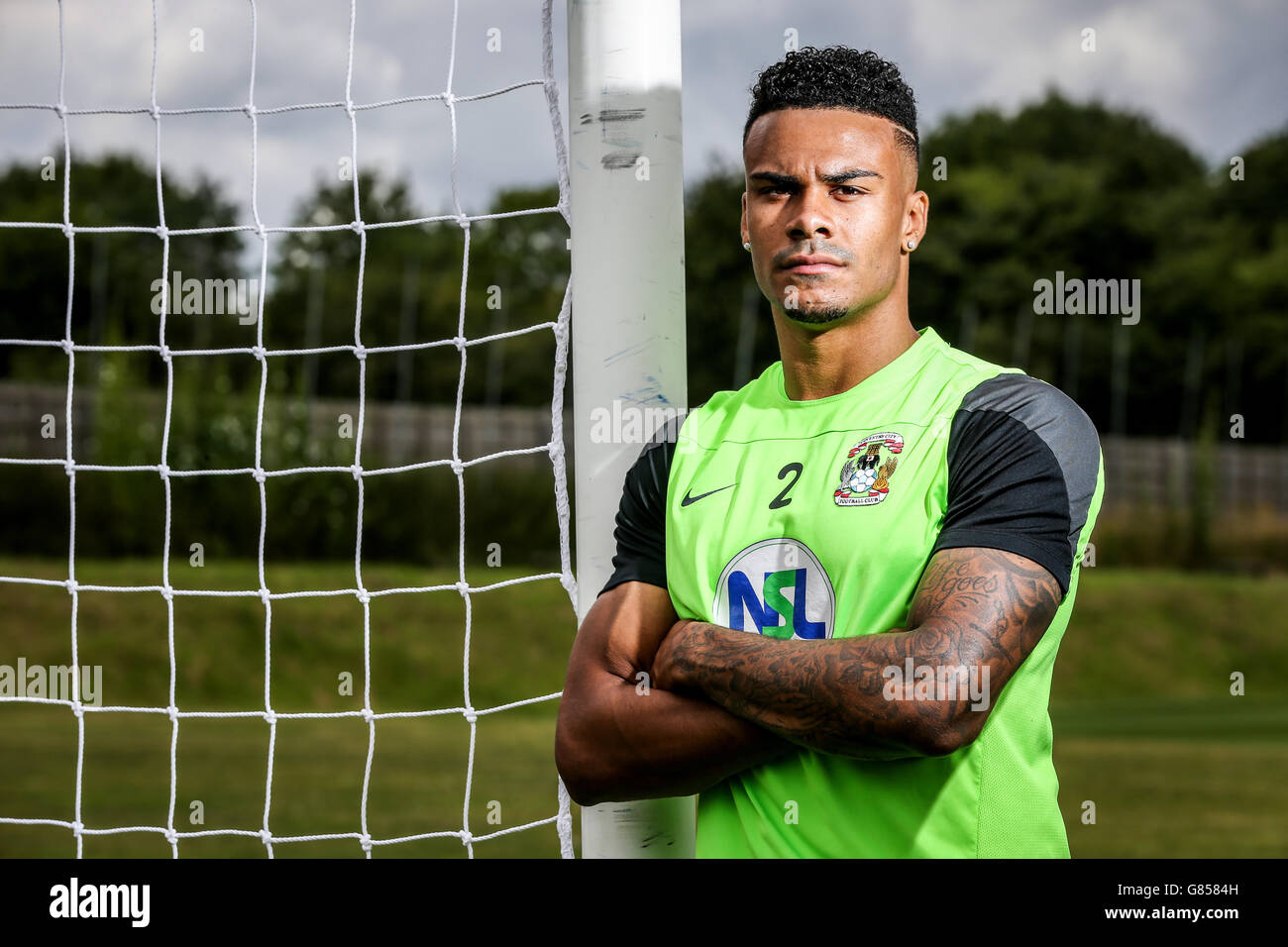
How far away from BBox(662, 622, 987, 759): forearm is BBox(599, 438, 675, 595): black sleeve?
28 centimetres

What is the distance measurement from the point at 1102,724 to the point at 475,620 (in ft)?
28.1

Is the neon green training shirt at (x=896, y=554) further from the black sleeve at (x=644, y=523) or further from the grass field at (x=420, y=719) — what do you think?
the grass field at (x=420, y=719)

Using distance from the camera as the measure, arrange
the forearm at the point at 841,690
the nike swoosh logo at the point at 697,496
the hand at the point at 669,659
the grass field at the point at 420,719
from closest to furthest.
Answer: the forearm at the point at 841,690 < the hand at the point at 669,659 < the nike swoosh logo at the point at 697,496 < the grass field at the point at 420,719

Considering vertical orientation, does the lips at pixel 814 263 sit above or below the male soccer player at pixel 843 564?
above

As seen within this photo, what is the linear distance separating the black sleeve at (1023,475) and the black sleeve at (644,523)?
0.55 metres

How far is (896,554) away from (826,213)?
0.62 metres

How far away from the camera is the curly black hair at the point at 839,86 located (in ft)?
7.53

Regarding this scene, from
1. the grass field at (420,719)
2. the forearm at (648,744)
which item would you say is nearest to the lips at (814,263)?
the forearm at (648,744)

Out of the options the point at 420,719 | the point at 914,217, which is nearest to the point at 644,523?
the point at 914,217

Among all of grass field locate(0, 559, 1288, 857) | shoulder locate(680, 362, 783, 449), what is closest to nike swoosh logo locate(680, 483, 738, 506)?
shoulder locate(680, 362, 783, 449)

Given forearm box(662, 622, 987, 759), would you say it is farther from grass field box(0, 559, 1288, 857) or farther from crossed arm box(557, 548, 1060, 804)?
grass field box(0, 559, 1288, 857)

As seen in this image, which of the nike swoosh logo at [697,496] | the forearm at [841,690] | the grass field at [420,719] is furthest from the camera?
the grass field at [420,719]
